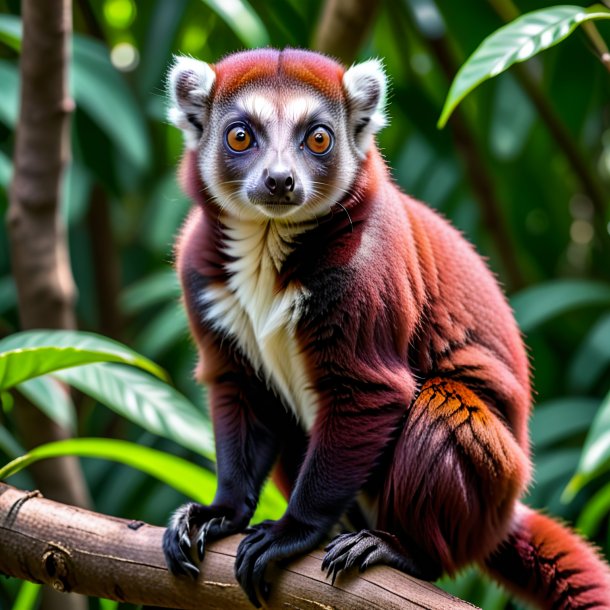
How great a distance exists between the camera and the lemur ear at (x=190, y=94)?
9.12 feet

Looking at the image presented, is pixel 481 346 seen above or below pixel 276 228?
below

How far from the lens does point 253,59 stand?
2729mm

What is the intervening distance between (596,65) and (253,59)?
8.04 feet

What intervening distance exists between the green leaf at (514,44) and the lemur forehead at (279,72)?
36 cm

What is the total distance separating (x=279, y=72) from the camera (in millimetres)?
2674

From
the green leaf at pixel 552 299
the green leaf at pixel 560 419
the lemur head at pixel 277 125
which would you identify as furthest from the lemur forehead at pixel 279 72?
the green leaf at pixel 560 419

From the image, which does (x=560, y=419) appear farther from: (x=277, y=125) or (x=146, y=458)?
(x=277, y=125)

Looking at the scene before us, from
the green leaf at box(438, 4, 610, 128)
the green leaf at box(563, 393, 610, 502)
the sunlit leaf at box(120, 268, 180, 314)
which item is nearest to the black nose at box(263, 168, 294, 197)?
the green leaf at box(438, 4, 610, 128)

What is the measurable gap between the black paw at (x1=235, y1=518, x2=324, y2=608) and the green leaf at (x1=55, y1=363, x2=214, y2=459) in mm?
497

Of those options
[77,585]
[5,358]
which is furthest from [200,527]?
[5,358]

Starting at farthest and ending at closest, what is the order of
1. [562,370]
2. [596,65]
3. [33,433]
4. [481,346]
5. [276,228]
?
[562,370]
[596,65]
[33,433]
[481,346]
[276,228]

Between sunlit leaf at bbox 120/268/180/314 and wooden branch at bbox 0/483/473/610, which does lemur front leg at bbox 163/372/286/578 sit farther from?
sunlit leaf at bbox 120/268/180/314

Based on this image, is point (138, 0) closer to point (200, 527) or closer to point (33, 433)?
point (33, 433)

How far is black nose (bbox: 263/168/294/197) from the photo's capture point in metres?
2.48
